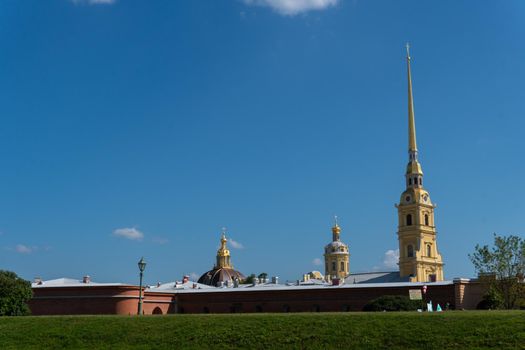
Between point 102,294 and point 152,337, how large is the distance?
26.5 m

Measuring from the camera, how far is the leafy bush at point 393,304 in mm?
47719

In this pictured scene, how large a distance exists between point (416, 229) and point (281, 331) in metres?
62.1

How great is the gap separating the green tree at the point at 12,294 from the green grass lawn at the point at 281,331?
40.5 feet

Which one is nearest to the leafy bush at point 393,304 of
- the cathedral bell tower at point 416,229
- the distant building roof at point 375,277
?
the distant building roof at point 375,277

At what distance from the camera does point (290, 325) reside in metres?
30.8

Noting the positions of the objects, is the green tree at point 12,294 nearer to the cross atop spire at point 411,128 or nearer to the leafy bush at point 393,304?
the leafy bush at point 393,304

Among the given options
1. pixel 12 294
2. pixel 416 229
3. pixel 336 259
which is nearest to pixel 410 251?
pixel 416 229

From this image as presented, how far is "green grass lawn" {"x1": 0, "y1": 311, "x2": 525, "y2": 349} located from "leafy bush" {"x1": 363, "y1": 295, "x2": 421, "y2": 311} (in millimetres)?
16410

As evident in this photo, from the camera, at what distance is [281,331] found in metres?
30.4

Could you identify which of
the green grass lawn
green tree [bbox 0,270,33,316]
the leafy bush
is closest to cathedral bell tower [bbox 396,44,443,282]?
the leafy bush

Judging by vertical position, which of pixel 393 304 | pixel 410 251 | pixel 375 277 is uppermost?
pixel 410 251

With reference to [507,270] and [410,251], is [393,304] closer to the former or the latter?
[507,270]

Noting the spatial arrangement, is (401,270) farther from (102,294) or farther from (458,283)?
(102,294)

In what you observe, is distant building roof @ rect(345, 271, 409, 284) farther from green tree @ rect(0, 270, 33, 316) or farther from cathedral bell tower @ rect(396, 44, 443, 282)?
green tree @ rect(0, 270, 33, 316)
